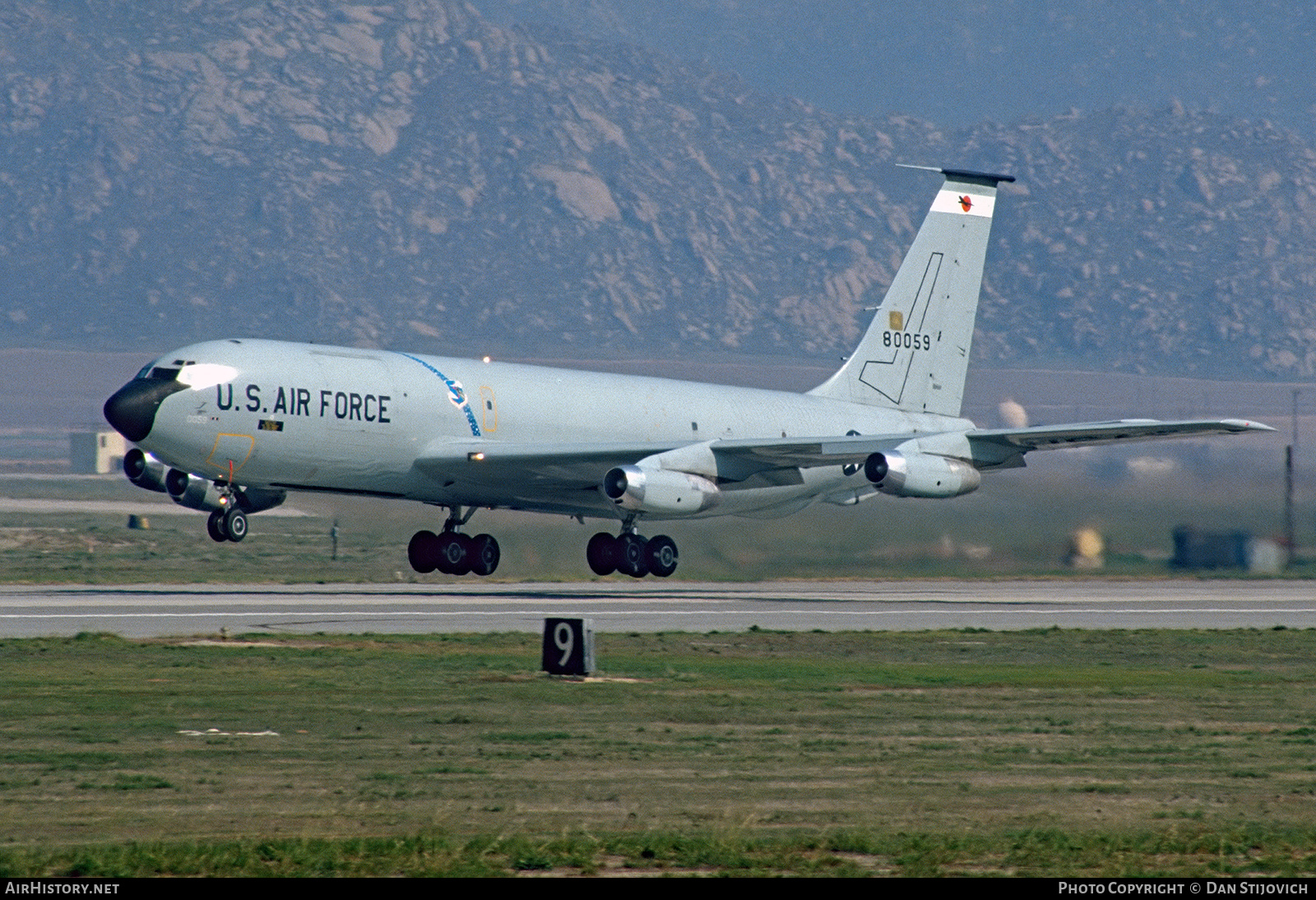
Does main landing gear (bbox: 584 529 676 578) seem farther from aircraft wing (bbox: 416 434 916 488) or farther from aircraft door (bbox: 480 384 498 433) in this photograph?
aircraft door (bbox: 480 384 498 433)

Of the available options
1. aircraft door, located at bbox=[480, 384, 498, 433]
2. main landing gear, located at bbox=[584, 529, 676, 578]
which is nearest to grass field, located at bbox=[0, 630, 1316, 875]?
aircraft door, located at bbox=[480, 384, 498, 433]

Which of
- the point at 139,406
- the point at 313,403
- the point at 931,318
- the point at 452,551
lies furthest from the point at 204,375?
the point at 931,318

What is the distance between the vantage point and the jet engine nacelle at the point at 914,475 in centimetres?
4397

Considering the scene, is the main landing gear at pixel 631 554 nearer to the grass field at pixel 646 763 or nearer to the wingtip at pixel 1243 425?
the wingtip at pixel 1243 425

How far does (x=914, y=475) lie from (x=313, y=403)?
13030mm

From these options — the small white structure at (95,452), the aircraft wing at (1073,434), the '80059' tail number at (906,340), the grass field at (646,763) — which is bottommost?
the grass field at (646,763)

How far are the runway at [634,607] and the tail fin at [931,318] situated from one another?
5.54m

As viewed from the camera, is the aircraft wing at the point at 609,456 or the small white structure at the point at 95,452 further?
the small white structure at the point at 95,452

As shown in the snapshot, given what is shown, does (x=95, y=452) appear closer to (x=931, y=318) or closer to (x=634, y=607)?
(x=931, y=318)

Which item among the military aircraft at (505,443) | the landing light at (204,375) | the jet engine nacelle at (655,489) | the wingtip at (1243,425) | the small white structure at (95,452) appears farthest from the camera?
the small white structure at (95,452)

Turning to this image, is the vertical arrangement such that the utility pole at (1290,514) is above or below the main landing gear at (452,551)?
above

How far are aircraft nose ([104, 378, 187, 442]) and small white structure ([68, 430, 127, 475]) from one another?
12428cm

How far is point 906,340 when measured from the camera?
5609 centimetres

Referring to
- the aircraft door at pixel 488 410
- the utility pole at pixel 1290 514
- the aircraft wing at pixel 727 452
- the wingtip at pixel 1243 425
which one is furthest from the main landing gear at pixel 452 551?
the utility pole at pixel 1290 514
